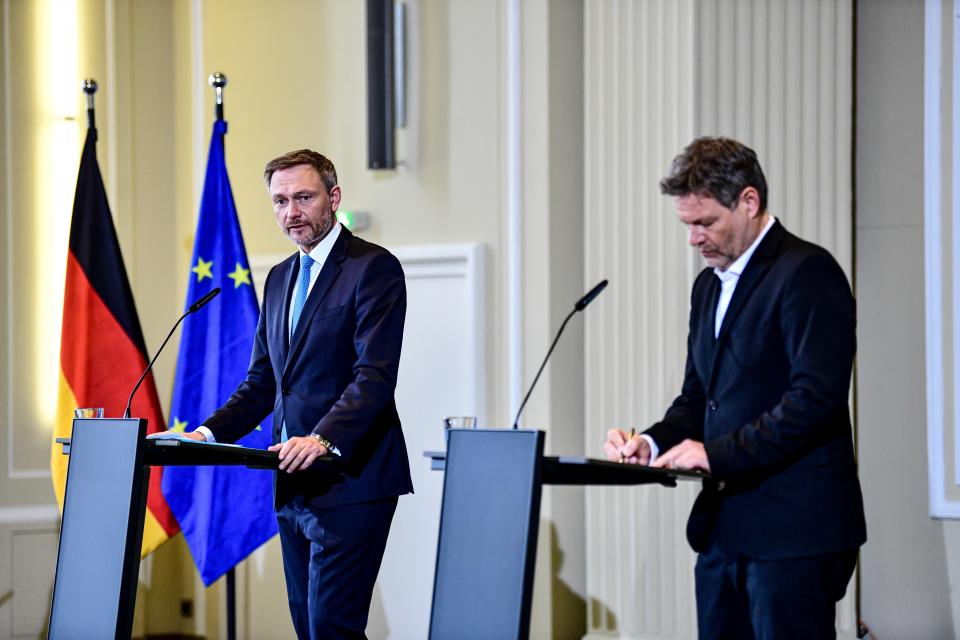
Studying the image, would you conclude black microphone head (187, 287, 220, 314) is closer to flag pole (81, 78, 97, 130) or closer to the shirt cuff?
the shirt cuff

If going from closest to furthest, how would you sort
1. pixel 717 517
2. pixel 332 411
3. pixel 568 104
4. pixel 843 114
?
1. pixel 717 517
2. pixel 332 411
3. pixel 843 114
4. pixel 568 104

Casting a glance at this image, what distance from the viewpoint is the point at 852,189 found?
4074 mm

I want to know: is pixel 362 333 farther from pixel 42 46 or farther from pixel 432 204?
pixel 42 46

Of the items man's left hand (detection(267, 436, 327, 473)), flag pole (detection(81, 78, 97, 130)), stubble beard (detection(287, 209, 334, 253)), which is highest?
flag pole (detection(81, 78, 97, 130))

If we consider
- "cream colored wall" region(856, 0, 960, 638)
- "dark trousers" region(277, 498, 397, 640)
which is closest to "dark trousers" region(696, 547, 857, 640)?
"dark trousers" region(277, 498, 397, 640)

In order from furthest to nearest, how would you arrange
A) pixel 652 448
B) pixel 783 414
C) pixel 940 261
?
pixel 940 261 → pixel 652 448 → pixel 783 414

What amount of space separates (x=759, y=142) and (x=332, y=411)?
6.35 feet

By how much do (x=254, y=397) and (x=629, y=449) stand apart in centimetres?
106

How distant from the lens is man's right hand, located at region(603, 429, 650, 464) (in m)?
2.55

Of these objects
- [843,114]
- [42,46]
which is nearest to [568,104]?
[843,114]

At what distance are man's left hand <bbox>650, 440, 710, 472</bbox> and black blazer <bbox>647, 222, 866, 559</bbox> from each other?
0.7 inches

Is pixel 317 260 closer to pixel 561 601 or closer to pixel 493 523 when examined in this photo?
pixel 493 523

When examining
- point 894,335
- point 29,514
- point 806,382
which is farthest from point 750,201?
point 29,514

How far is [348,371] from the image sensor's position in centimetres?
291
